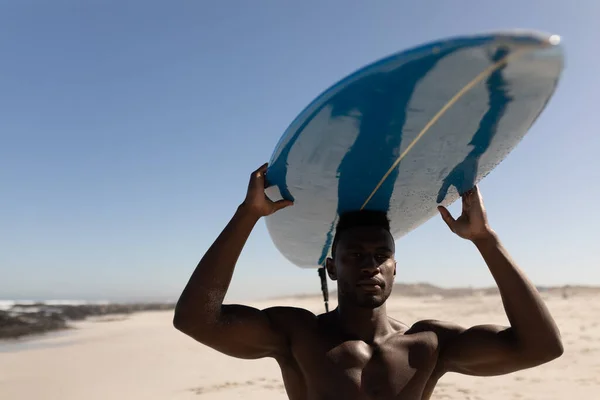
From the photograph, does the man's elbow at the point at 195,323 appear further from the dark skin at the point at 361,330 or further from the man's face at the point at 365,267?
the man's face at the point at 365,267

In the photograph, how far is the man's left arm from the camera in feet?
6.18

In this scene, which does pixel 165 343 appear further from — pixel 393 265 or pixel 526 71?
pixel 526 71

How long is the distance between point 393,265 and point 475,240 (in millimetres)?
406

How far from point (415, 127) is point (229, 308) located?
3.39 feet

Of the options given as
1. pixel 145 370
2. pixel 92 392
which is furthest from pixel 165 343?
pixel 92 392

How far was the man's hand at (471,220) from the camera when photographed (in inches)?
82.0

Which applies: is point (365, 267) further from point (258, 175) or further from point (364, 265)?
point (258, 175)

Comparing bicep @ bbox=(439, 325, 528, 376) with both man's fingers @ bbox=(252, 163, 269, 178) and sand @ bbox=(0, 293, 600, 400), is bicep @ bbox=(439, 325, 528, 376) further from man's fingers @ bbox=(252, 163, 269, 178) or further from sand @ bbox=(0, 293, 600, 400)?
sand @ bbox=(0, 293, 600, 400)

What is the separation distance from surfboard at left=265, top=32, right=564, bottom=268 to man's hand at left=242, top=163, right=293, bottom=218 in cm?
5

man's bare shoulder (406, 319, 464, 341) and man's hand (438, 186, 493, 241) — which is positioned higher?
man's hand (438, 186, 493, 241)

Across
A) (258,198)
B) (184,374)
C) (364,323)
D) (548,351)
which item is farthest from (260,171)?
(184,374)

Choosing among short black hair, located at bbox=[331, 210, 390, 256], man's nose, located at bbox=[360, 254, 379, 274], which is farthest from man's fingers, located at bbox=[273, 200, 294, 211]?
man's nose, located at bbox=[360, 254, 379, 274]

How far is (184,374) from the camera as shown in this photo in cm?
737

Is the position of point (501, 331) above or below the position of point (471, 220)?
below
